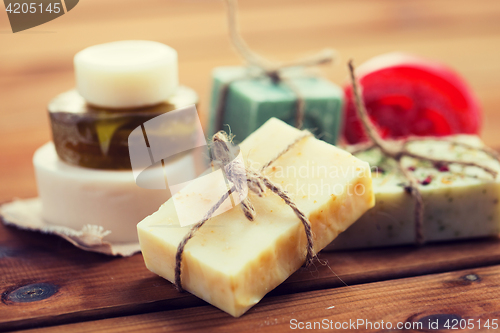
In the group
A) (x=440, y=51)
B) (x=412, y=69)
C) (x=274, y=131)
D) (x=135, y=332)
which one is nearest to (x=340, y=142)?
(x=412, y=69)

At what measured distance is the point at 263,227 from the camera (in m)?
0.75

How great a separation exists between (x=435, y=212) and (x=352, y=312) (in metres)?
0.28

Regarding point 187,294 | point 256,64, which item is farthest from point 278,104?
point 187,294

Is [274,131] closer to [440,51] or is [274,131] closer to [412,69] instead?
[412,69]

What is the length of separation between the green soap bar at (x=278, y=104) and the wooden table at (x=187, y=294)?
0.35 meters

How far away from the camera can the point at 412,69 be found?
1214mm

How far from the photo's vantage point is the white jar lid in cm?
89

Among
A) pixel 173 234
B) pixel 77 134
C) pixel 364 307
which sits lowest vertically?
pixel 364 307

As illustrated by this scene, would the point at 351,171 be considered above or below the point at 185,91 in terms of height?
below

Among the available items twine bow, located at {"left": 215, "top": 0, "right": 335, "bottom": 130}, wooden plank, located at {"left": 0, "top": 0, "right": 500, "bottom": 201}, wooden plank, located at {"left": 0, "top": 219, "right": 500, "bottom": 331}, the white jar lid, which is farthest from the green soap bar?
wooden plank, located at {"left": 0, "top": 0, "right": 500, "bottom": 201}

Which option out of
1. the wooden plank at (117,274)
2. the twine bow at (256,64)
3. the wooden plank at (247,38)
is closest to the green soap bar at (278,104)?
the twine bow at (256,64)

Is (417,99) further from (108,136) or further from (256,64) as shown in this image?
(108,136)

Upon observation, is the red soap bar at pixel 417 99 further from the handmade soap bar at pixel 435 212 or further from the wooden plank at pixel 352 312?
the wooden plank at pixel 352 312

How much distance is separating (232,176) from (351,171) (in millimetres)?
195
